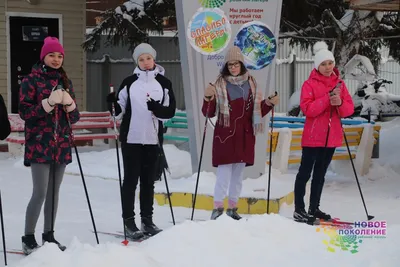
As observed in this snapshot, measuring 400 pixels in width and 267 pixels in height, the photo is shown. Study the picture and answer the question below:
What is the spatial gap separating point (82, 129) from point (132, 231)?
27.7 feet

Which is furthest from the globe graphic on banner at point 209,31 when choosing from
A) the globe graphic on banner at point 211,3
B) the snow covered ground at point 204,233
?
the snow covered ground at point 204,233

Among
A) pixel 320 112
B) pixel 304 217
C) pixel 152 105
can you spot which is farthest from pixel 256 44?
pixel 152 105

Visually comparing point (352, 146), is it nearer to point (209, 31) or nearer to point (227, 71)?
point (209, 31)

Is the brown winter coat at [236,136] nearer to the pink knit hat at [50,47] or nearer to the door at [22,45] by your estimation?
the pink knit hat at [50,47]

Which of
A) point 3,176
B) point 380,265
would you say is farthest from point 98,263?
point 3,176

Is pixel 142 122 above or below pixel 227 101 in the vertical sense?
below

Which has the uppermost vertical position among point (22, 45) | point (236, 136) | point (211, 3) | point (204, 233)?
point (211, 3)

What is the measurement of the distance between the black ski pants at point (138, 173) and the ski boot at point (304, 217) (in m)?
1.43

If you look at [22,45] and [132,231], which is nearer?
[132,231]

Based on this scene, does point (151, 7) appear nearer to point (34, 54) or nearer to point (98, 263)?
point (34, 54)

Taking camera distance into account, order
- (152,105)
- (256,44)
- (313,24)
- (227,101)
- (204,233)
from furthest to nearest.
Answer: (313,24) → (256,44) → (227,101) → (152,105) → (204,233)

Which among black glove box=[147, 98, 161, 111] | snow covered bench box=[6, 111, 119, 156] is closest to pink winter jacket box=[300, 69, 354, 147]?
black glove box=[147, 98, 161, 111]

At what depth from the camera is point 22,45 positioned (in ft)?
44.9

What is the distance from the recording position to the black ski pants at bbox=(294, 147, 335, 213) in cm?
638
